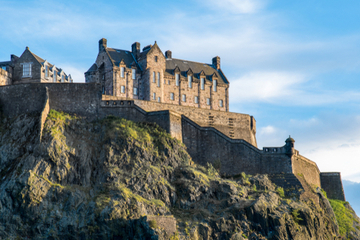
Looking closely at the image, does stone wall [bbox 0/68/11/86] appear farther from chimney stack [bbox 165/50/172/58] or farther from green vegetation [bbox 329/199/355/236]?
green vegetation [bbox 329/199/355/236]

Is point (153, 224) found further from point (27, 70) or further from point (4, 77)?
point (27, 70)

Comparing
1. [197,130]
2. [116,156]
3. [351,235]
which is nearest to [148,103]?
[197,130]

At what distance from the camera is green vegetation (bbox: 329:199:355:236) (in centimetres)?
5644

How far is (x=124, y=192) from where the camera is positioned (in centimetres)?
4400

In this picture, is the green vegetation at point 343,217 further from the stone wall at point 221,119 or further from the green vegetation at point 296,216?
the stone wall at point 221,119

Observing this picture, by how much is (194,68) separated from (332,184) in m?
24.1

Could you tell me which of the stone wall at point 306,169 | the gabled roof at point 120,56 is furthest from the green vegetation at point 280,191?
the gabled roof at point 120,56

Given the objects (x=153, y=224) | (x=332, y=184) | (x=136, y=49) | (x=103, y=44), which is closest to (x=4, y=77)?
(x=103, y=44)

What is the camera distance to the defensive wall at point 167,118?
168ft

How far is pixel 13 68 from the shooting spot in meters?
59.5

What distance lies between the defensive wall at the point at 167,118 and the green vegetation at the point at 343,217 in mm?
6386

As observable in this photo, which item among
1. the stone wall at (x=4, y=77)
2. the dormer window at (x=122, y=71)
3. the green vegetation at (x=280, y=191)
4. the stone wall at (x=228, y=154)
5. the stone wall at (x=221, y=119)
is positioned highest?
the dormer window at (x=122, y=71)

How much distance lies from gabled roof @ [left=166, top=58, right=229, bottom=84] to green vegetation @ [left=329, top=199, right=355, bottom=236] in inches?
885

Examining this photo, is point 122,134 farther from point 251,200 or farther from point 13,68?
point 13,68
